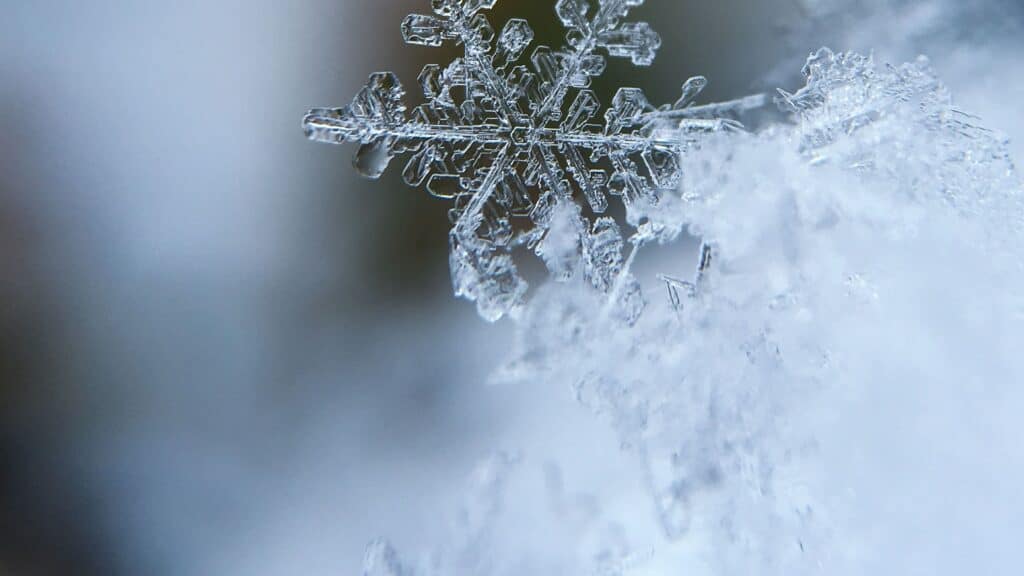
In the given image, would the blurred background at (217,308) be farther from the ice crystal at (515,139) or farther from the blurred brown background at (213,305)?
the ice crystal at (515,139)

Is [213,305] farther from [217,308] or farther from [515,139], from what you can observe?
[515,139]

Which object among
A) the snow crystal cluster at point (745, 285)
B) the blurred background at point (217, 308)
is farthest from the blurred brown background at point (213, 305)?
the snow crystal cluster at point (745, 285)

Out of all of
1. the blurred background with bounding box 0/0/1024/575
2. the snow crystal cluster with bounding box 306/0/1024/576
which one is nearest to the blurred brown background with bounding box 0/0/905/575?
the blurred background with bounding box 0/0/1024/575

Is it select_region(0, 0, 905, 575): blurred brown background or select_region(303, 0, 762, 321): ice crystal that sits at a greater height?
select_region(303, 0, 762, 321): ice crystal

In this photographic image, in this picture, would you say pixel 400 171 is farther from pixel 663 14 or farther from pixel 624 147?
pixel 663 14

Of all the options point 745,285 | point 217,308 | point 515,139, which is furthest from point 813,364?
point 217,308

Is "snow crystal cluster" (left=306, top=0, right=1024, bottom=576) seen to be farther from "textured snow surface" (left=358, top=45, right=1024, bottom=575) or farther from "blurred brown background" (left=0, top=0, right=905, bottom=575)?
"blurred brown background" (left=0, top=0, right=905, bottom=575)

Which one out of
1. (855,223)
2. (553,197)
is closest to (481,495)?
(553,197)
